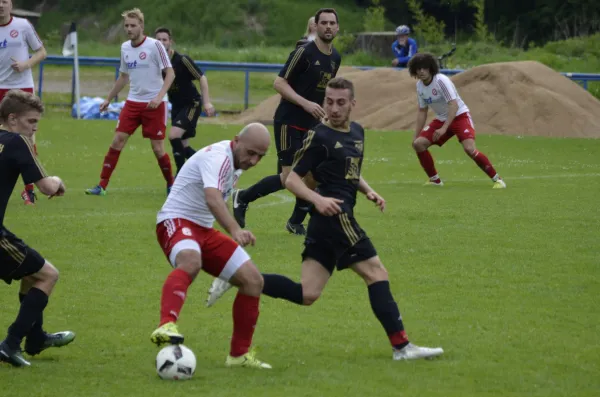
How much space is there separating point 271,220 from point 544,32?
50.4 metres

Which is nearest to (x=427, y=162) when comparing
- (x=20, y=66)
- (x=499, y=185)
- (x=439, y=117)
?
(x=439, y=117)

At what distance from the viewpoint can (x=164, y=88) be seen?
14406 millimetres

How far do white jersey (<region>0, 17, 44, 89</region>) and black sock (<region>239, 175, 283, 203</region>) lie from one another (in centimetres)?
422

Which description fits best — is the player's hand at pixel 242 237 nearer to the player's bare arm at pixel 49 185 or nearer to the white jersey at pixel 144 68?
the player's bare arm at pixel 49 185

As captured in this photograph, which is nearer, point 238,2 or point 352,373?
point 352,373

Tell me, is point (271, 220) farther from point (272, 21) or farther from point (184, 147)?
point (272, 21)

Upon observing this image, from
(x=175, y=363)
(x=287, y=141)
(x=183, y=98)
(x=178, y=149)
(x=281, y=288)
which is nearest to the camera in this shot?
(x=175, y=363)

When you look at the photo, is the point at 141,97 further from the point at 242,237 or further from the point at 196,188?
the point at 242,237

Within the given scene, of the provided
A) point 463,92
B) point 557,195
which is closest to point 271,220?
point 557,195

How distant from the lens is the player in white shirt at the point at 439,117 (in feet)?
51.1

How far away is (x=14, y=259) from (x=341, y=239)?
2.00 metres

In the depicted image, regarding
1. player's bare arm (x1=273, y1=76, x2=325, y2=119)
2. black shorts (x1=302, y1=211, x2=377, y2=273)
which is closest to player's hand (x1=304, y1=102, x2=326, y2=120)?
player's bare arm (x1=273, y1=76, x2=325, y2=119)

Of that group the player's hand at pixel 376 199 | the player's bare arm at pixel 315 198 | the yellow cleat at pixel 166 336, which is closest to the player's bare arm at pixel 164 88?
the player's hand at pixel 376 199

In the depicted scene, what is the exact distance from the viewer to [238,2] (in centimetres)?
6844
